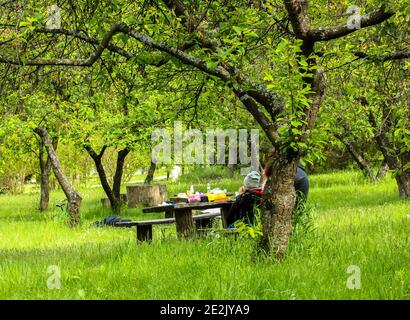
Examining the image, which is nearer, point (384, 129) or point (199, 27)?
point (199, 27)

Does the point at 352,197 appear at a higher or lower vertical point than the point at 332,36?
lower

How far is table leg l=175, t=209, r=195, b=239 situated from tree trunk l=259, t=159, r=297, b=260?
3072mm

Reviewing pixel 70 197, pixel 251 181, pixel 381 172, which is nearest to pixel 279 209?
pixel 251 181

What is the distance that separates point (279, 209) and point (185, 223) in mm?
3305

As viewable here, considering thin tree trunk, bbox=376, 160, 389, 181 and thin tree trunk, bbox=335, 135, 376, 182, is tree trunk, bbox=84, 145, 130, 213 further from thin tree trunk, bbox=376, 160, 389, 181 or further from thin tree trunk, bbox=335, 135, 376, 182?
thin tree trunk, bbox=376, 160, 389, 181

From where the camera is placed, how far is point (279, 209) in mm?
6320

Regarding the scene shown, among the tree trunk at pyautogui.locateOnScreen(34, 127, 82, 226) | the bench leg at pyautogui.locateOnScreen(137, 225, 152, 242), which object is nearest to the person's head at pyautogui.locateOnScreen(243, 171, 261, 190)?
the bench leg at pyautogui.locateOnScreen(137, 225, 152, 242)

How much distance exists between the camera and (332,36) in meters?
6.20

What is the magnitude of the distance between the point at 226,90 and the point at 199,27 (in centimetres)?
134

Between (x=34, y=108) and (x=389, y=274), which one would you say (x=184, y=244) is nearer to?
(x=389, y=274)

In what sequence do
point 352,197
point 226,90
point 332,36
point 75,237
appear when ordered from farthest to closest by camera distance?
point 352,197, point 75,237, point 226,90, point 332,36

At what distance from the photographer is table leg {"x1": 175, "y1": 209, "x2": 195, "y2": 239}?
9.31 metres

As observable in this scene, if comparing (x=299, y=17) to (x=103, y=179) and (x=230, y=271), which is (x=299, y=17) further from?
(x=103, y=179)
